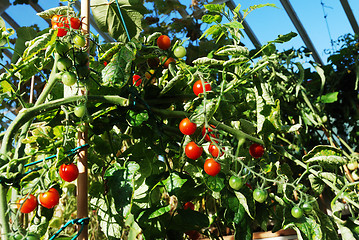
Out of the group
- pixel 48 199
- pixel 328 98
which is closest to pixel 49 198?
pixel 48 199

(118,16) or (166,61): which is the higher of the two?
(118,16)

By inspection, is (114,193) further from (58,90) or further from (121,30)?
(121,30)

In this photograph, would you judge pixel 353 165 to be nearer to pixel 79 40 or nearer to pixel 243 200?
pixel 243 200

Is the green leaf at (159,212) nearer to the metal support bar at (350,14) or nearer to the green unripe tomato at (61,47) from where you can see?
the green unripe tomato at (61,47)

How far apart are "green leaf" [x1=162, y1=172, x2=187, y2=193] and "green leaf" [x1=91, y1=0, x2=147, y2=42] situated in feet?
1.32

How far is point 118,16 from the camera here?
904 mm

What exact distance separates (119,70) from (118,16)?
346 millimetres

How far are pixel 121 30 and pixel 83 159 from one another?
40cm

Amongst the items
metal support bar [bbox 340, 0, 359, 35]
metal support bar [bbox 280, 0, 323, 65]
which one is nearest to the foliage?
metal support bar [bbox 280, 0, 323, 65]

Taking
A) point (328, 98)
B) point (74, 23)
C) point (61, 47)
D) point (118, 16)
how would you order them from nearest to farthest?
point (61, 47)
point (74, 23)
point (118, 16)
point (328, 98)

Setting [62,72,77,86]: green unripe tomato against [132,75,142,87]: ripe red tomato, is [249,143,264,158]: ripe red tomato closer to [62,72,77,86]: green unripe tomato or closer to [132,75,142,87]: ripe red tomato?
[132,75,142,87]: ripe red tomato

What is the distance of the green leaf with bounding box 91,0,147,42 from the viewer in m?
0.89

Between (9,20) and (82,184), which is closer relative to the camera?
(82,184)

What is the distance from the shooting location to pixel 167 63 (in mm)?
817
